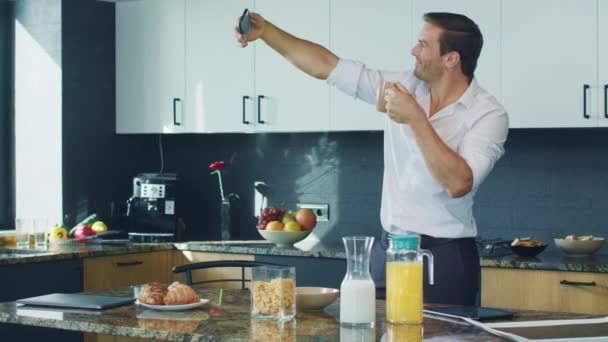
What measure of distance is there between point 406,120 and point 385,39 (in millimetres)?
2014

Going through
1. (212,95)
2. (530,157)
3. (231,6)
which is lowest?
(530,157)

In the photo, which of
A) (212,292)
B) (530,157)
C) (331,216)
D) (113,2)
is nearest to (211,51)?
(113,2)

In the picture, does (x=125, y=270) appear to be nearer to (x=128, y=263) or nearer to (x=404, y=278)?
(x=128, y=263)

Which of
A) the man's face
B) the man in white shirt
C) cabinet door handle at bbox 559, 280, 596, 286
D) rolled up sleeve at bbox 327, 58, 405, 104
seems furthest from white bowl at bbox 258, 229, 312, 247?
the man's face

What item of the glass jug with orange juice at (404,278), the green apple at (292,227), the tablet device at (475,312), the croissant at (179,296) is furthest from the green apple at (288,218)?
the glass jug with orange juice at (404,278)

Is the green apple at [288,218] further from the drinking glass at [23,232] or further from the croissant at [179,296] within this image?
the croissant at [179,296]

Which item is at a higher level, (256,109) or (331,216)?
(256,109)

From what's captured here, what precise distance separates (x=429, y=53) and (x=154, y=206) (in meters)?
2.66

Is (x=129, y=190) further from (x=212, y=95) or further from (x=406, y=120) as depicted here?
(x=406, y=120)

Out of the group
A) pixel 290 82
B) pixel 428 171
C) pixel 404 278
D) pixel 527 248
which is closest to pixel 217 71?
pixel 290 82

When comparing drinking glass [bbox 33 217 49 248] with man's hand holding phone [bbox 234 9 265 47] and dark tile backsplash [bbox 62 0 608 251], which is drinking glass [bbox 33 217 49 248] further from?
man's hand holding phone [bbox 234 9 265 47]

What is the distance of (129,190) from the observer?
5453mm

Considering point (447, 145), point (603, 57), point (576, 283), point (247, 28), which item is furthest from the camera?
point (603, 57)

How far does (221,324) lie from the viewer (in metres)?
2.27
